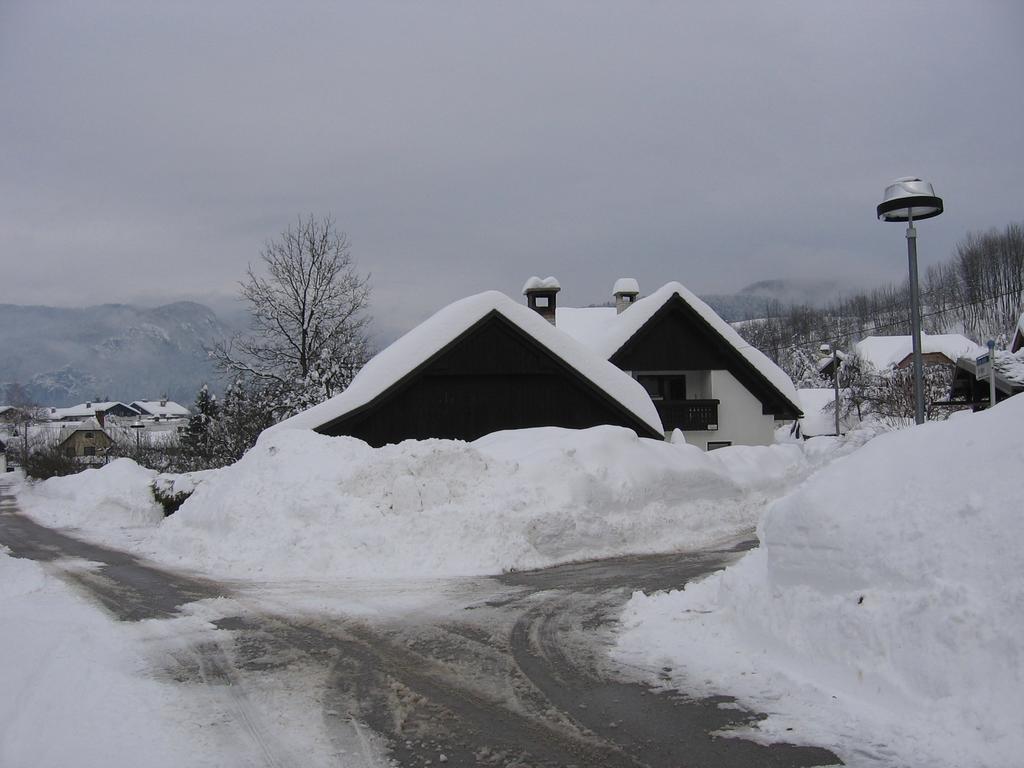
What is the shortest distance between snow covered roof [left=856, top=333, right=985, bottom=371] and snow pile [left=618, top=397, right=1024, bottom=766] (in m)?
68.8

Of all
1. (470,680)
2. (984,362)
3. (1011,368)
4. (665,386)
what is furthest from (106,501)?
(1011,368)

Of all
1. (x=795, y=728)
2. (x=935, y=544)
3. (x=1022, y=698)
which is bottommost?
(x=795, y=728)

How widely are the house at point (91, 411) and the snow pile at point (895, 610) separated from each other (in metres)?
156

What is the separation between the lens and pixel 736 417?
3003 cm

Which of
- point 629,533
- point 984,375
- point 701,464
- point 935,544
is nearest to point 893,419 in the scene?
point 984,375

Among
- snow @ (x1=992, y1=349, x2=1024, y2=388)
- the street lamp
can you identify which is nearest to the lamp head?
the street lamp

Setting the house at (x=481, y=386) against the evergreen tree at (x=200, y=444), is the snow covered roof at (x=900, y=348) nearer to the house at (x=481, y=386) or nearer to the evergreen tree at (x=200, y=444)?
the evergreen tree at (x=200, y=444)

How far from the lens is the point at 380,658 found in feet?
22.6

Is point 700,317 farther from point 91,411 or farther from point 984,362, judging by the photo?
point 91,411

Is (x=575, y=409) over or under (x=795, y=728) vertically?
over

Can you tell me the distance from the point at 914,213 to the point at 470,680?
26.8ft

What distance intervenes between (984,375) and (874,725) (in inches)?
555

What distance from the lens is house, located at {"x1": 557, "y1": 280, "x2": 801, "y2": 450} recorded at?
28677mm

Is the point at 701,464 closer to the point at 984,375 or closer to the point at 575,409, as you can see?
the point at 575,409
